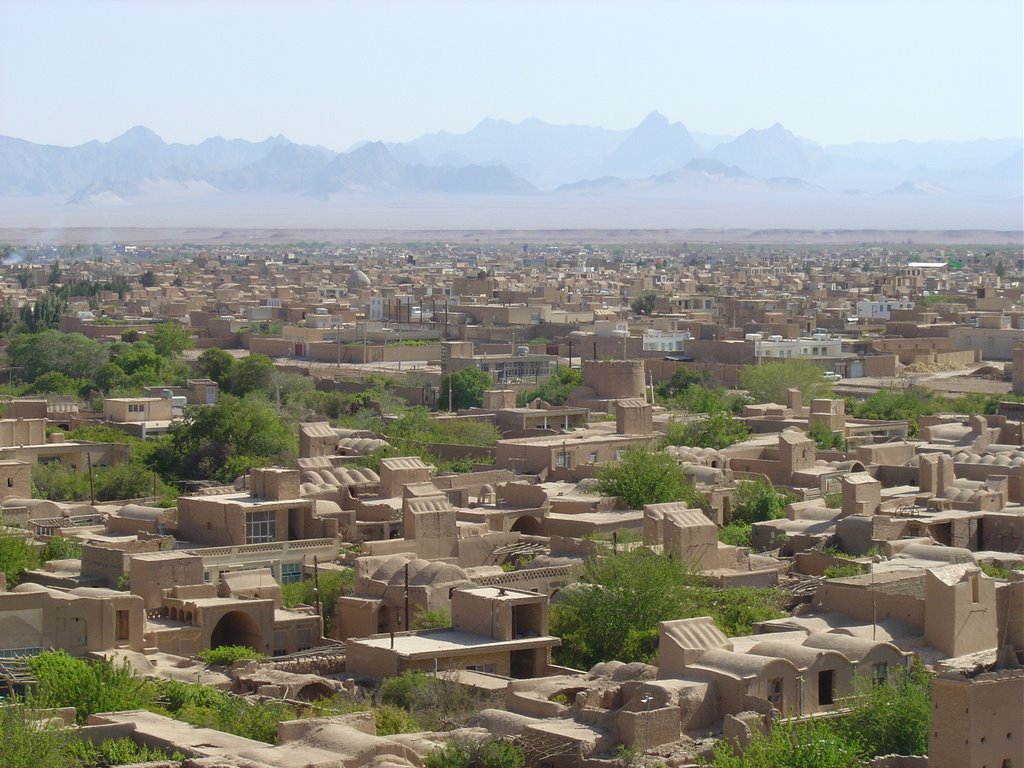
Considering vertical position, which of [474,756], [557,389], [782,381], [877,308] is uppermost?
[474,756]

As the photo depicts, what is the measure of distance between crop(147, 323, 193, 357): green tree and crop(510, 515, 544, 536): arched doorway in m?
33.9

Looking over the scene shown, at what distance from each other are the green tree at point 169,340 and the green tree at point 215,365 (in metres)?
6.52

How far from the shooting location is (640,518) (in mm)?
28859

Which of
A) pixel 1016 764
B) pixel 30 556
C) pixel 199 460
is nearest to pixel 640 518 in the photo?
pixel 30 556

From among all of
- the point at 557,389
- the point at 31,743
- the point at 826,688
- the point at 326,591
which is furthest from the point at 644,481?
the point at 557,389

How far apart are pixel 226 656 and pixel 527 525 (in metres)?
8.03

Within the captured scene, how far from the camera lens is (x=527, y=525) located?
29781mm

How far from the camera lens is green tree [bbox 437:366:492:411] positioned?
1941 inches

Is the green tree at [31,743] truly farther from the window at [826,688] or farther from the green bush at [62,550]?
the green bush at [62,550]

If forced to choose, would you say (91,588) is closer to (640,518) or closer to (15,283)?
(640,518)

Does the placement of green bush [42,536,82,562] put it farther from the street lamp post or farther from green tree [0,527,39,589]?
the street lamp post

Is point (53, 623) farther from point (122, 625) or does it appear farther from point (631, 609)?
point (631, 609)

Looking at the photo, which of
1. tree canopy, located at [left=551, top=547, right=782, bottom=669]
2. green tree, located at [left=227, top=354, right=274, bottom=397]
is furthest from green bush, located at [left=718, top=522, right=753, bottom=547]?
green tree, located at [left=227, top=354, right=274, bottom=397]

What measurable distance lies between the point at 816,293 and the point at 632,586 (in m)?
73.3
